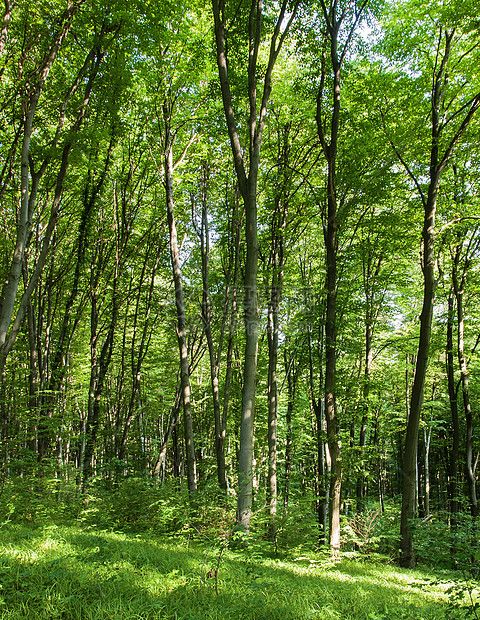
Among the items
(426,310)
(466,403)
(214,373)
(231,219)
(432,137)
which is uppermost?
(432,137)

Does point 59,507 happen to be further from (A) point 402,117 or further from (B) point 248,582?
(A) point 402,117

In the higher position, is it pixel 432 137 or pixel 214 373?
pixel 432 137

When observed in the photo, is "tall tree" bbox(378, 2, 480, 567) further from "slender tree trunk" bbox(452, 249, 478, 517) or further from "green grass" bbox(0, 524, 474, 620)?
"slender tree trunk" bbox(452, 249, 478, 517)

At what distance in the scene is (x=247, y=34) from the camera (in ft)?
23.0

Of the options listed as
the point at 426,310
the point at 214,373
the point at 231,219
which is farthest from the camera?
the point at 231,219

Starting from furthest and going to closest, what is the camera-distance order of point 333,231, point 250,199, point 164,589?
point 333,231
point 250,199
point 164,589

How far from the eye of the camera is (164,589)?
9.43 ft

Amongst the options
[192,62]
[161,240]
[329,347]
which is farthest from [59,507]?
[192,62]

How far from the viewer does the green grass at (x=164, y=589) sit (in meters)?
2.44

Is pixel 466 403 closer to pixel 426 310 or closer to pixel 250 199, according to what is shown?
pixel 426 310

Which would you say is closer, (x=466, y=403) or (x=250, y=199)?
(x=250, y=199)

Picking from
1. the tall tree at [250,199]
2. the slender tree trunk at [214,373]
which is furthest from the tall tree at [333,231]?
the slender tree trunk at [214,373]

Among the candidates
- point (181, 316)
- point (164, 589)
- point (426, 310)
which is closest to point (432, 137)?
point (426, 310)

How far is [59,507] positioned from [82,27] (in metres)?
8.50
